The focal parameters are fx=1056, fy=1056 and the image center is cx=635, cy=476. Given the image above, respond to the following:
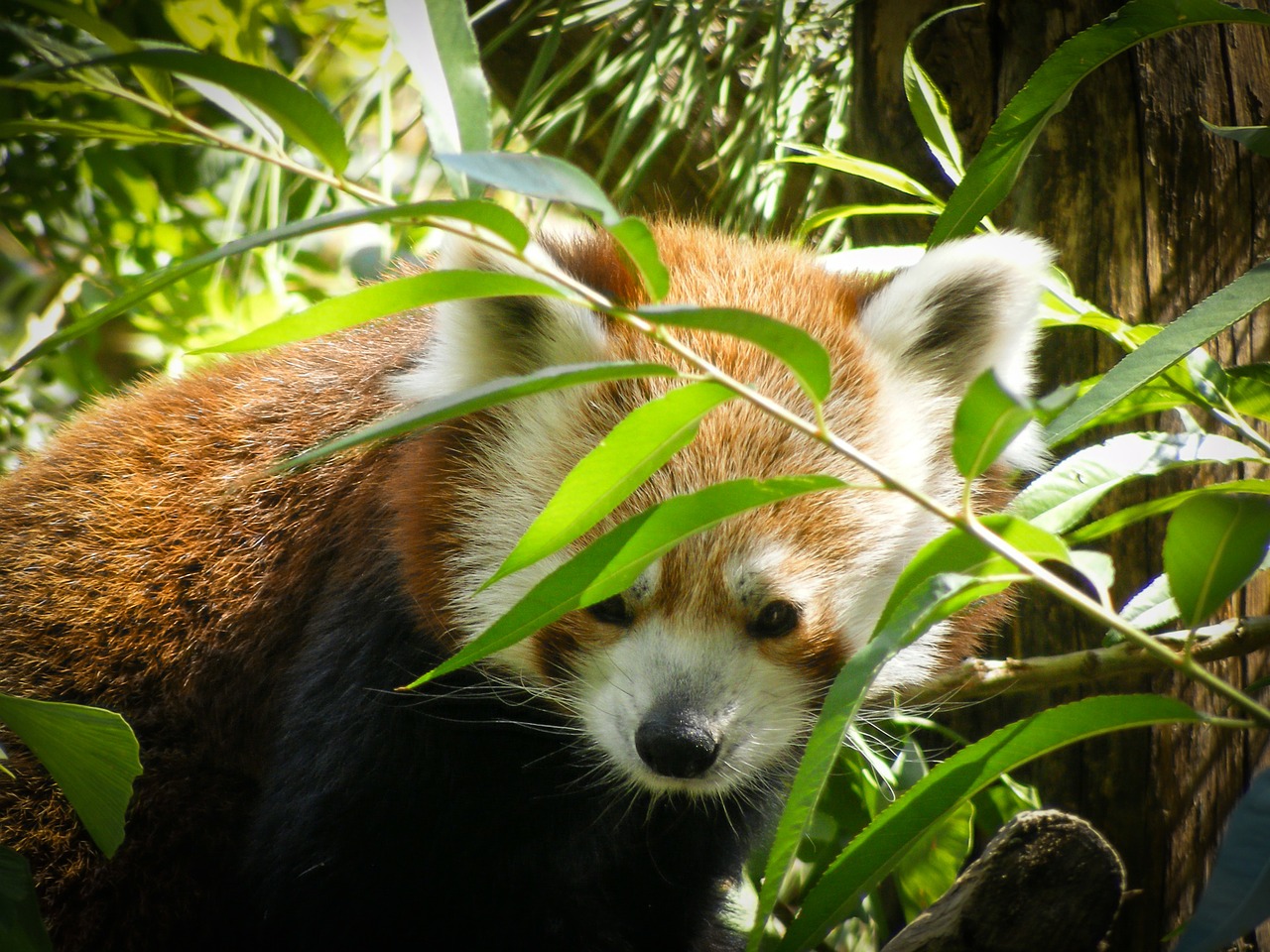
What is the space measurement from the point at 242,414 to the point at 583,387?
103cm

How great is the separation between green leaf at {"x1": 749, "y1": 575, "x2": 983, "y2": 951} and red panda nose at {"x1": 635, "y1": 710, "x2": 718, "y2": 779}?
0.60 metres

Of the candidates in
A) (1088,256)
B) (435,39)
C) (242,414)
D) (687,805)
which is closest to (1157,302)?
(1088,256)

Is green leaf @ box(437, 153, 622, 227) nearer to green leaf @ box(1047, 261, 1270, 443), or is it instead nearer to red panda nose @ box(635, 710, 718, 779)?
green leaf @ box(1047, 261, 1270, 443)

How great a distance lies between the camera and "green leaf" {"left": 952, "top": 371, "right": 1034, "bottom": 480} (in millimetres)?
1229

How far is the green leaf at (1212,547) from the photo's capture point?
4.63 feet

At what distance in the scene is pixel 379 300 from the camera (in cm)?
136

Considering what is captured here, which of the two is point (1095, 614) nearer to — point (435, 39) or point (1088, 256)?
point (435, 39)

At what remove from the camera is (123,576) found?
8.72 feet

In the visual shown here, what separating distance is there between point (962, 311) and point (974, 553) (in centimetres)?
100

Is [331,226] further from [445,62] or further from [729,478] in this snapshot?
[729,478]

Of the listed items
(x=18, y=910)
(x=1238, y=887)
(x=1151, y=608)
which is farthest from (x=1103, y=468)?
(x=18, y=910)

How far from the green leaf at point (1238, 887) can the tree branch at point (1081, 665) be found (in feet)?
2.49

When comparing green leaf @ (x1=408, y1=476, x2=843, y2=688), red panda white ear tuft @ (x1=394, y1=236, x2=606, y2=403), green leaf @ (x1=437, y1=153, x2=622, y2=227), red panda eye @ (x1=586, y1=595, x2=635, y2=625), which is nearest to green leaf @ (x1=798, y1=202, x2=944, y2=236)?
red panda white ear tuft @ (x1=394, y1=236, x2=606, y2=403)

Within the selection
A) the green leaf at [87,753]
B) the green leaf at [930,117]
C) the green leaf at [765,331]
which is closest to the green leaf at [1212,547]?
the green leaf at [765,331]
